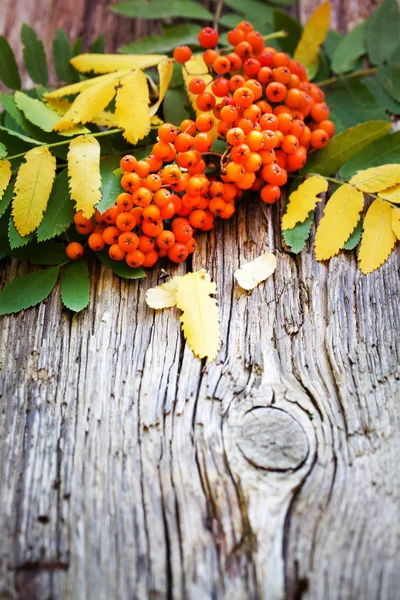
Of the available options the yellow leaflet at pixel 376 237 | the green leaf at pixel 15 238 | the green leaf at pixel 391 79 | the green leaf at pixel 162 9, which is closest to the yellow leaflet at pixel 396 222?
the yellow leaflet at pixel 376 237

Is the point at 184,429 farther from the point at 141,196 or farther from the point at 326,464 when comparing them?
the point at 141,196

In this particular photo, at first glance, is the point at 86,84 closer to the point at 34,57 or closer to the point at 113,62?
the point at 113,62

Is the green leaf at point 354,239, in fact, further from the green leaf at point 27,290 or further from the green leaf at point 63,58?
the green leaf at point 63,58

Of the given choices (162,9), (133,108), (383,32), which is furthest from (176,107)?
(383,32)

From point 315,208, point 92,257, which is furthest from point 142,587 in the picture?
point 315,208

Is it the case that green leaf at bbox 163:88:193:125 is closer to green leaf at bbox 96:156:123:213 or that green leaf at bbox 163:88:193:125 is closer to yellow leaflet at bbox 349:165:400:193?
green leaf at bbox 96:156:123:213

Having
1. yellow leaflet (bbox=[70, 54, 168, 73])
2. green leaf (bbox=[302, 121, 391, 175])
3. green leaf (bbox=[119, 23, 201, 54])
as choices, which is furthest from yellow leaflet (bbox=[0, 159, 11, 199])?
green leaf (bbox=[302, 121, 391, 175])
